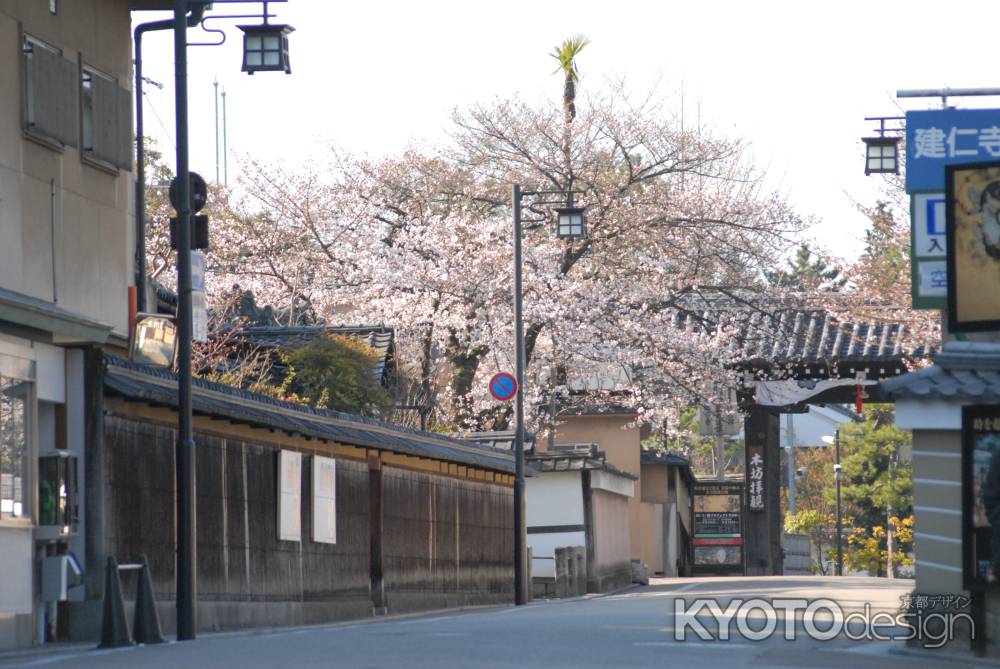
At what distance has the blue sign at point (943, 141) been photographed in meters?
14.8

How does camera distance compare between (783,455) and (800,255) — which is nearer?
(783,455)

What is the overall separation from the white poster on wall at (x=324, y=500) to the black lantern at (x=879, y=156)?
11257 mm

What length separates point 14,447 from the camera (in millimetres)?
14305

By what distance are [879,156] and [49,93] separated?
16.0 metres

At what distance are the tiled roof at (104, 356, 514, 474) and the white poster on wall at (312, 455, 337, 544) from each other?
1.33ft

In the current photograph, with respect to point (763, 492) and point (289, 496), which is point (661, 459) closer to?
point (763, 492)

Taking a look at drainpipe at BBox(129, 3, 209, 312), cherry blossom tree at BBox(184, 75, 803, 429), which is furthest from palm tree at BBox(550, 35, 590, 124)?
drainpipe at BBox(129, 3, 209, 312)

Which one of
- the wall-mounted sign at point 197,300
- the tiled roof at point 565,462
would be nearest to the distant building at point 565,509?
the tiled roof at point 565,462

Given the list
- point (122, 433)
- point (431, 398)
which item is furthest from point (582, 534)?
point (122, 433)

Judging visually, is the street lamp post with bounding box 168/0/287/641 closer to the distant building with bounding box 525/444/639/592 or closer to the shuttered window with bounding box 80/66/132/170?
the shuttered window with bounding box 80/66/132/170

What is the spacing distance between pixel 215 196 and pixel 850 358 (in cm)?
1671

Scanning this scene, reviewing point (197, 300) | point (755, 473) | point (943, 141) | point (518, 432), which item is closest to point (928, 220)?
point (943, 141)

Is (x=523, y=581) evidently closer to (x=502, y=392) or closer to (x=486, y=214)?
(x=502, y=392)

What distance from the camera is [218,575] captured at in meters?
17.9
